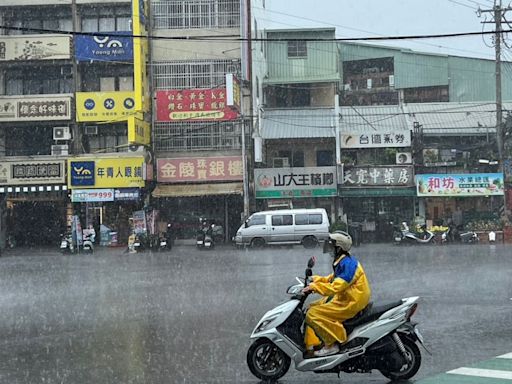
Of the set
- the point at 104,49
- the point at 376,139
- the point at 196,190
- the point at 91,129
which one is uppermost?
the point at 104,49

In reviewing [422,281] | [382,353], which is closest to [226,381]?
[382,353]

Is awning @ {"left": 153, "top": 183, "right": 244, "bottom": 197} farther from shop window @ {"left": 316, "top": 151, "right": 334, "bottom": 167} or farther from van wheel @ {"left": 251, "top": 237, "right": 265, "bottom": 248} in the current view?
shop window @ {"left": 316, "top": 151, "right": 334, "bottom": 167}

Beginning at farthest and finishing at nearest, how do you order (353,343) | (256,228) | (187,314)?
(256,228) < (187,314) < (353,343)

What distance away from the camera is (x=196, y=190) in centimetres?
3400

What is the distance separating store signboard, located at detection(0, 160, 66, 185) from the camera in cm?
3406

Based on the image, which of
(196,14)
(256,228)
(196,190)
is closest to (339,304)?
(256,228)

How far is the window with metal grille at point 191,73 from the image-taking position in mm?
35062

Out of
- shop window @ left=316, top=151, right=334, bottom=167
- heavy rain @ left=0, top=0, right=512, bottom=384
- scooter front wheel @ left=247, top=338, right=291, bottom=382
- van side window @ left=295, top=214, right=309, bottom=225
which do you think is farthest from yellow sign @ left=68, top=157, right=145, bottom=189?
scooter front wheel @ left=247, top=338, right=291, bottom=382

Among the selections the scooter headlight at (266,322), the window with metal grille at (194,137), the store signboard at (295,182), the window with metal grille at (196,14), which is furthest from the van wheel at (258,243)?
the scooter headlight at (266,322)

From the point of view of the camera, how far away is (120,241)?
1380 inches

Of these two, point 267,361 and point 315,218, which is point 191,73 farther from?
Answer: point 267,361

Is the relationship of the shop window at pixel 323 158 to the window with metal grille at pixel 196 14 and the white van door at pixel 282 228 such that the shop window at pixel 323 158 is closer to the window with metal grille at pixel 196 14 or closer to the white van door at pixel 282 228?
the white van door at pixel 282 228

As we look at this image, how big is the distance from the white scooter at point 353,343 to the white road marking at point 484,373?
618 millimetres

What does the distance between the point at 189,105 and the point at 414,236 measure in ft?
41.8
